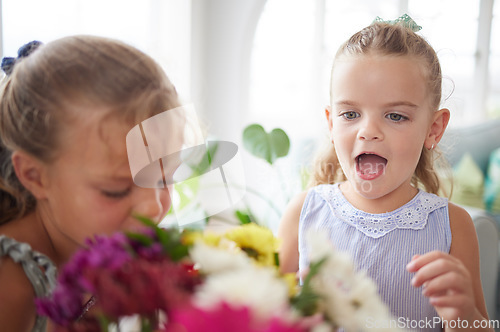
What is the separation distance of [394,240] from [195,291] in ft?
2.36

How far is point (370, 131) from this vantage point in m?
0.95

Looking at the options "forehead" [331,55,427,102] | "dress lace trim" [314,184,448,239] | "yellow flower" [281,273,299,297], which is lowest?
"dress lace trim" [314,184,448,239]

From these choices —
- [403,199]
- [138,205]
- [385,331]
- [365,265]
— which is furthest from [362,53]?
[385,331]

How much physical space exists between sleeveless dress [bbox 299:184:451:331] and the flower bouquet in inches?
22.8

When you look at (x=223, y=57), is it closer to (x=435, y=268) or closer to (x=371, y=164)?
(x=371, y=164)

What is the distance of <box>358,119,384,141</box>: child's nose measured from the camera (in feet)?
3.13

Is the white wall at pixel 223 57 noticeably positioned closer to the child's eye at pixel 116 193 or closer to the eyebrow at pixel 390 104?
the eyebrow at pixel 390 104

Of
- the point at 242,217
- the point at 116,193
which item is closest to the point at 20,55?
the point at 116,193

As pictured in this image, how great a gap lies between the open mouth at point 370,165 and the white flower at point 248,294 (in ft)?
2.11

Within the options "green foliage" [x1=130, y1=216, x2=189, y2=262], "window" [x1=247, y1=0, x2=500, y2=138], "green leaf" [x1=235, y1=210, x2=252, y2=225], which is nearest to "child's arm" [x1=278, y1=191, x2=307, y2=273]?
"green leaf" [x1=235, y1=210, x2=252, y2=225]

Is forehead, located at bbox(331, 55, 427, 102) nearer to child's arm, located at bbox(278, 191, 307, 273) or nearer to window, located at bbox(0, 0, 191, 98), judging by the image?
child's arm, located at bbox(278, 191, 307, 273)

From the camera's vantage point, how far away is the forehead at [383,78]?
96 centimetres

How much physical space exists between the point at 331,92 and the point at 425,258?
504mm

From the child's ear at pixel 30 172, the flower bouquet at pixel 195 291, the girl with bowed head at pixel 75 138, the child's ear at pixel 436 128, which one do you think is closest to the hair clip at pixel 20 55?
the girl with bowed head at pixel 75 138
